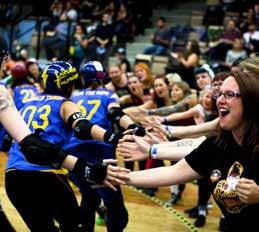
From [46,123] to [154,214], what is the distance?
281cm

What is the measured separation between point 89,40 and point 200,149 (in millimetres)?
11773

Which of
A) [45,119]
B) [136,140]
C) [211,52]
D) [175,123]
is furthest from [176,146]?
[211,52]

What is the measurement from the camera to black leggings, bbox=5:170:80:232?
388 centimetres

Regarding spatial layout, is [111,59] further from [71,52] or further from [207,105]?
[207,105]

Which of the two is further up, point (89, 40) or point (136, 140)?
point (136, 140)

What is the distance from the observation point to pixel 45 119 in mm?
4023

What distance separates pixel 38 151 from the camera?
2.93 meters

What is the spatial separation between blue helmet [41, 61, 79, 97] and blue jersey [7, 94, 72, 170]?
0.12 metres

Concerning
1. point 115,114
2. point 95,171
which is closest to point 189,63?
point 115,114

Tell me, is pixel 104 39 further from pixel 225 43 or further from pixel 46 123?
pixel 46 123

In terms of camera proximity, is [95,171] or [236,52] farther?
[236,52]

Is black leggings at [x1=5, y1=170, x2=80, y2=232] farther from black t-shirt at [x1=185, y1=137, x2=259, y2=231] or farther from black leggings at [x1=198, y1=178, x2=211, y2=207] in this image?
black leggings at [x1=198, y1=178, x2=211, y2=207]

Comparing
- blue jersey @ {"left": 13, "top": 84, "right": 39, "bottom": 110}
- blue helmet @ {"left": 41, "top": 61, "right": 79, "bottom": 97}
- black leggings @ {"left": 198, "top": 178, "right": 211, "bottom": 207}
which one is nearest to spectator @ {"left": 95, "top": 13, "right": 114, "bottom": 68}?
blue jersey @ {"left": 13, "top": 84, "right": 39, "bottom": 110}

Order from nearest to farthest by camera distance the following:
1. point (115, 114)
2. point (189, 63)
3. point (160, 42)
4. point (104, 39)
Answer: point (115, 114), point (189, 63), point (104, 39), point (160, 42)
